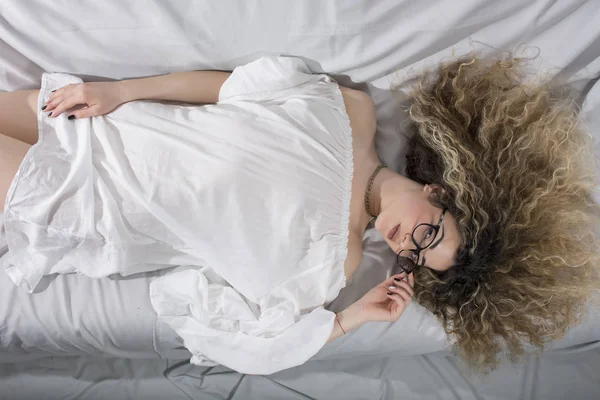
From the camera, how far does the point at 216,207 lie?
1.15m

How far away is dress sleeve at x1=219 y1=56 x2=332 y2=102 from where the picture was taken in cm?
123

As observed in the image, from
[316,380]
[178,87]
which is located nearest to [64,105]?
[178,87]

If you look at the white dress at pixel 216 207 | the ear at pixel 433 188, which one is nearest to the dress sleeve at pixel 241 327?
the white dress at pixel 216 207

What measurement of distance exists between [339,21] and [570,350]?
1.18 m

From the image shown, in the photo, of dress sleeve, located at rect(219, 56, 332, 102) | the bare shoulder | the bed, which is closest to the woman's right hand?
the bed

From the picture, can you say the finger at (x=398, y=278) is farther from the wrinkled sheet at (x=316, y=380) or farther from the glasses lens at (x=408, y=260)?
the wrinkled sheet at (x=316, y=380)

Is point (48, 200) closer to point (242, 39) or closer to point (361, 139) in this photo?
point (242, 39)

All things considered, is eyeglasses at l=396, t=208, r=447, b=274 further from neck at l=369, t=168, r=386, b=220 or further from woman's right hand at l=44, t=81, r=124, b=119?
woman's right hand at l=44, t=81, r=124, b=119

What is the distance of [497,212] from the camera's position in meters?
1.20

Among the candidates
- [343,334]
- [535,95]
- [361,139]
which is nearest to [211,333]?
[343,334]

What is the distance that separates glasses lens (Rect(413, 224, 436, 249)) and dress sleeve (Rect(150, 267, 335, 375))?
29 centimetres

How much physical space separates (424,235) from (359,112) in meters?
0.38

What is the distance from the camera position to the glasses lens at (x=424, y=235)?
1.12 meters

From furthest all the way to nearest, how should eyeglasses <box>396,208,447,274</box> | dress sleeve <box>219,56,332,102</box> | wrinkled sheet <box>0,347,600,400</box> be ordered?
wrinkled sheet <box>0,347,600,400</box> → dress sleeve <box>219,56,332,102</box> → eyeglasses <box>396,208,447,274</box>
